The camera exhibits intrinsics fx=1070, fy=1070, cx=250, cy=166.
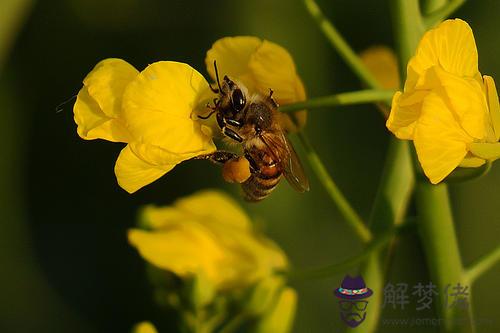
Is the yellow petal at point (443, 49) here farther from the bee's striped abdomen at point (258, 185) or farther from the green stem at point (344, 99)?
the bee's striped abdomen at point (258, 185)

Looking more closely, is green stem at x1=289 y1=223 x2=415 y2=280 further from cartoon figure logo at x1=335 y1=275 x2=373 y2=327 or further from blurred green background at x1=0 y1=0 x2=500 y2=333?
blurred green background at x1=0 y1=0 x2=500 y2=333

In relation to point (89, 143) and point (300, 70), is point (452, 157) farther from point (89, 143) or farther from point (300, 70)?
point (89, 143)

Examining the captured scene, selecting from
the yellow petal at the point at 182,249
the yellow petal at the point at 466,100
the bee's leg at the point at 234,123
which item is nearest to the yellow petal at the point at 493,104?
the yellow petal at the point at 466,100

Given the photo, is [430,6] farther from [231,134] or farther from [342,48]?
[231,134]

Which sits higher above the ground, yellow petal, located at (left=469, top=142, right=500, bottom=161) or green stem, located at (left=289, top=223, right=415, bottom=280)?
yellow petal, located at (left=469, top=142, right=500, bottom=161)

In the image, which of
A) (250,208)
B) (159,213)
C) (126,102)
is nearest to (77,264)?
(250,208)

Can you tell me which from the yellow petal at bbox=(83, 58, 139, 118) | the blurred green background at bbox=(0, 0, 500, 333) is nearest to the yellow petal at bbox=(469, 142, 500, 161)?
the yellow petal at bbox=(83, 58, 139, 118)
